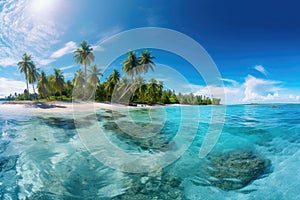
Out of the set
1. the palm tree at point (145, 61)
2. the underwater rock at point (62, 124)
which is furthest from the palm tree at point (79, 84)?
the underwater rock at point (62, 124)

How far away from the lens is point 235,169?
405 centimetres

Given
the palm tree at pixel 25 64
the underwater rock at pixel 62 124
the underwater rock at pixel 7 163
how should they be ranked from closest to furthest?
1. the underwater rock at pixel 7 163
2. the underwater rock at pixel 62 124
3. the palm tree at pixel 25 64

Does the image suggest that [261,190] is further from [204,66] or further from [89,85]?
[89,85]

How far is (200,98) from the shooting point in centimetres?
5519

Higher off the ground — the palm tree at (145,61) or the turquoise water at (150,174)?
the palm tree at (145,61)

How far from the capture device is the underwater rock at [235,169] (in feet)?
11.2

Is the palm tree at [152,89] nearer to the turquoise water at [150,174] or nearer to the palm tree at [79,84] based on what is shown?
the palm tree at [79,84]

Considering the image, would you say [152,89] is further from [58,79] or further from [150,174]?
[150,174]

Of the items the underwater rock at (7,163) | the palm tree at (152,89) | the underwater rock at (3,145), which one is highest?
the palm tree at (152,89)

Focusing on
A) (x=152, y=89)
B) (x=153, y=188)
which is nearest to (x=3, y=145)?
(x=153, y=188)

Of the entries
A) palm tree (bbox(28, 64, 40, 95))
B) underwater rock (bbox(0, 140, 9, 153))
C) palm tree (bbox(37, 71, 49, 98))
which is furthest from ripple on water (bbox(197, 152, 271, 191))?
palm tree (bbox(37, 71, 49, 98))

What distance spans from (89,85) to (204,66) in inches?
1406

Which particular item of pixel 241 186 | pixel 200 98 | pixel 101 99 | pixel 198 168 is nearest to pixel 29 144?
pixel 198 168

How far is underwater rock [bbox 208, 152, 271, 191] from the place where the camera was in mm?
3424
